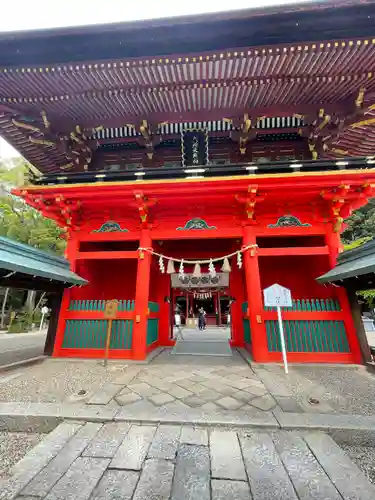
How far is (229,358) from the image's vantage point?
6082mm

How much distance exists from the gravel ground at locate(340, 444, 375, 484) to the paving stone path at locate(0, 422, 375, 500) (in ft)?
0.48

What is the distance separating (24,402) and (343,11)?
26.7 ft

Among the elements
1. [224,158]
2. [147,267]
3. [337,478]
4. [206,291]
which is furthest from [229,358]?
[206,291]

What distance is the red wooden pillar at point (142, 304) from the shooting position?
17.9 feet

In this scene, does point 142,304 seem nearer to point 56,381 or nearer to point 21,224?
point 56,381

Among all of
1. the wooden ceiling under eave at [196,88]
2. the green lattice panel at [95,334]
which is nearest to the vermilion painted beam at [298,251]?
the wooden ceiling under eave at [196,88]

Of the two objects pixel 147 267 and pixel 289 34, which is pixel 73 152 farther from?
pixel 289 34

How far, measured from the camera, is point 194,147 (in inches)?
256

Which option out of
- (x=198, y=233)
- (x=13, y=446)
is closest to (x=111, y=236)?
(x=198, y=233)

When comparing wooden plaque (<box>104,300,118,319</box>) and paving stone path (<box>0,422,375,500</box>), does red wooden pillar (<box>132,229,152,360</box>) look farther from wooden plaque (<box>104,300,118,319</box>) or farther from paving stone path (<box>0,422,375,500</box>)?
paving stone path (<box>0,422,375,500</box>)

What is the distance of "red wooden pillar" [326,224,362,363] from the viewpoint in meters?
5.05

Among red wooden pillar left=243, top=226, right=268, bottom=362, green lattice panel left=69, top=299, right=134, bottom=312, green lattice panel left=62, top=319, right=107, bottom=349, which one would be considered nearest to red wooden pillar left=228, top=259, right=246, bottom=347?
red wooden pillar left=243, top=226, right=268, bottom=362

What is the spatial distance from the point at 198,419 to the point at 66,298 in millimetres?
4770

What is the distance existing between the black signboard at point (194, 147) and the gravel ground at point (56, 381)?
5.61 meters
